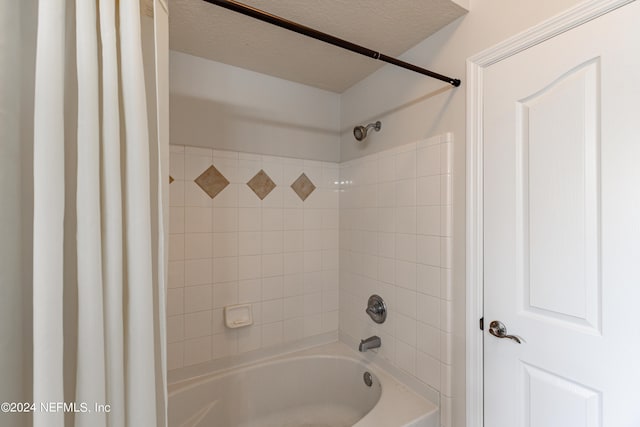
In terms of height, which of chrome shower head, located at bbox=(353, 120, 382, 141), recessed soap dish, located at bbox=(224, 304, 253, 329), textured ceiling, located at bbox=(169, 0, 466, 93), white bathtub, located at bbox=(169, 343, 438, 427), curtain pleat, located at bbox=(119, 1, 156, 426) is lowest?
white bathtub, located at bbox=(169, 343, 438, 427)

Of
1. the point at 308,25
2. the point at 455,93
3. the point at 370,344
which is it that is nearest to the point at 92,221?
the point at 308,25

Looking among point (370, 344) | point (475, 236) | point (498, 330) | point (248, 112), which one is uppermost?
point (248, 112)

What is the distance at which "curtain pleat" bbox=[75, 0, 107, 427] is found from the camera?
1.66ft

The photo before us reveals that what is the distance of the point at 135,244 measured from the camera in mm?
579

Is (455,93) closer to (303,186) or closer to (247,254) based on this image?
(303,186)

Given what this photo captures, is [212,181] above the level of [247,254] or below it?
above

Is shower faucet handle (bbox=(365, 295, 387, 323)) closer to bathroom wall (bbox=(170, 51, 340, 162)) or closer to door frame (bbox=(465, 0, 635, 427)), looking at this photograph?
door frame (bbox=(465, 0, 635, 427))

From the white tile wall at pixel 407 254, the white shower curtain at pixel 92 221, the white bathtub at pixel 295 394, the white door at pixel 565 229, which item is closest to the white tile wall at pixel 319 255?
the white tile wall at pixel 407 254

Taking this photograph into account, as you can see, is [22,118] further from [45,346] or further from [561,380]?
[561,380]

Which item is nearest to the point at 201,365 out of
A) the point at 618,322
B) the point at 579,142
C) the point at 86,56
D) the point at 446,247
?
the point at 446,247

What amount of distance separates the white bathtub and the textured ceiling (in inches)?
74.0

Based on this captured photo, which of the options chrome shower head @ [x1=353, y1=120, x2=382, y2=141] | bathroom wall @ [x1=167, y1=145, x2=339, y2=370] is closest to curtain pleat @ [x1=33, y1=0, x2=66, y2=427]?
bathroom wall @ [x1=167, y1=145, x2=339, y2=370]

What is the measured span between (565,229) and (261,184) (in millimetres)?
1549

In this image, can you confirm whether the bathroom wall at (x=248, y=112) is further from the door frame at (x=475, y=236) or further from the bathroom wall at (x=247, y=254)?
the door frame at (x=475, y=236)
